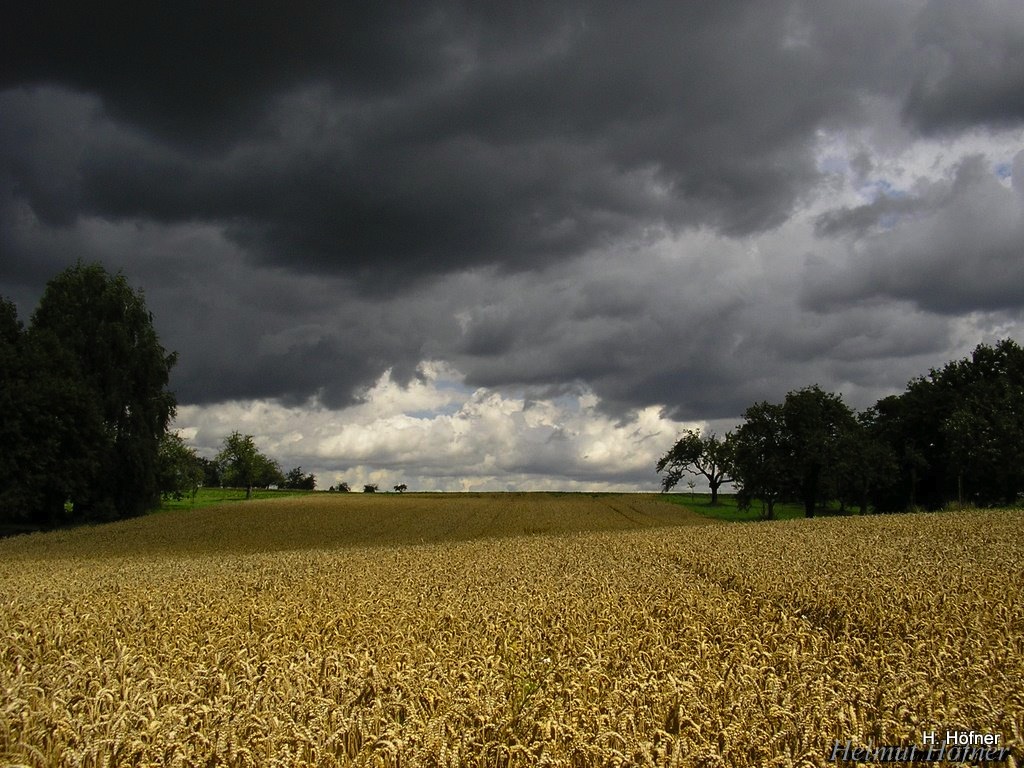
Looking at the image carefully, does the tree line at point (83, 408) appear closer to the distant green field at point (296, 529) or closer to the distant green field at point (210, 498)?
the distant green field at point (296, 529)

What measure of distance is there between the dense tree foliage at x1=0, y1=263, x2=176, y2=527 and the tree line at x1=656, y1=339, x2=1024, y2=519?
49.6 m

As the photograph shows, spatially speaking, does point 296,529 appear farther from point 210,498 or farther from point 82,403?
point 210,498

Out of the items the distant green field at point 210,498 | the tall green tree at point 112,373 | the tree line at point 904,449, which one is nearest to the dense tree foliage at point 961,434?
the tree line at point 904,449

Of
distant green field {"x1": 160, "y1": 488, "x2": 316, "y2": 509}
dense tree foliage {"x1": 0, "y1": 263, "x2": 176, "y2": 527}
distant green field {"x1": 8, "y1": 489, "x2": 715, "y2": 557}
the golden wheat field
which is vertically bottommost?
distant green field {"x1": 160, "y1": 488, "x2": 316, "y2": 509}

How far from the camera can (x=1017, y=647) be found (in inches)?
333

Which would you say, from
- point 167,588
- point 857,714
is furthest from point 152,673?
point 167,588

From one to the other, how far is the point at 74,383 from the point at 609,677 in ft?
166

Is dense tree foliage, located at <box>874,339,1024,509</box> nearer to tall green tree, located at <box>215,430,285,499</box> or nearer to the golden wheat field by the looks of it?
the golden wheat field

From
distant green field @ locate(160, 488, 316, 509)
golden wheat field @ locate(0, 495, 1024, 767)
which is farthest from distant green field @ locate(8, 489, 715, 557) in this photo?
golden wheat field @ locate(0, 495, 1024, 767)

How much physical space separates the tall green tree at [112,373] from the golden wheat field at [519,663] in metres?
37.9

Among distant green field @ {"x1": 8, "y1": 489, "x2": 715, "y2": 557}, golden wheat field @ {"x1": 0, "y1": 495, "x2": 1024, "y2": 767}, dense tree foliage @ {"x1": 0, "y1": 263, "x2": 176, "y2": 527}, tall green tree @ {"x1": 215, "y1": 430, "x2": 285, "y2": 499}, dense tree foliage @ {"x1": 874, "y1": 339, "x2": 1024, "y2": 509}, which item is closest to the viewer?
golden wheat field @ {"x1": 0, "y1": 495, "x2": 1024, "y2": 767}

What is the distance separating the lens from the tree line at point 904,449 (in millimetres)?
60969

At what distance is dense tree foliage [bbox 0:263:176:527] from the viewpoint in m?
44.5

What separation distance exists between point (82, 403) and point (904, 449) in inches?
2832
